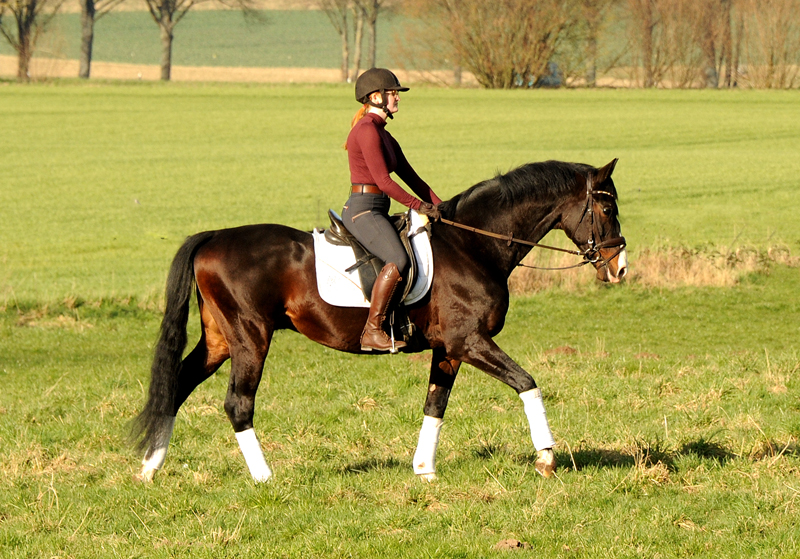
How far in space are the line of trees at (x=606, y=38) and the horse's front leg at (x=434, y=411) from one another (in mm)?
54656

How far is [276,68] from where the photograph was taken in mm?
111312

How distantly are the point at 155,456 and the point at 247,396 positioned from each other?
2.73 ft

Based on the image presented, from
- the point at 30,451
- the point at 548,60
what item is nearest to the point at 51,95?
the point at 548,60

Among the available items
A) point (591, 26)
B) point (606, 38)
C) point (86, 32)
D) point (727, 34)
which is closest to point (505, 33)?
point (591, 26)

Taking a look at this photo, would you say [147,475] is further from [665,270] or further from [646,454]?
[665,270]

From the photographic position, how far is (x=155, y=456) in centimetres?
719

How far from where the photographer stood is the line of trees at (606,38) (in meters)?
59.3

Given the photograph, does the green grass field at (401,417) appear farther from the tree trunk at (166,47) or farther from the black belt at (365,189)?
the tree trunk at (166,47)

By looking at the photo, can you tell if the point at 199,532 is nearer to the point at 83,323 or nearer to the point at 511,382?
the point at 511,382

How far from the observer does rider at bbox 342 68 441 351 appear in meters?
6.83

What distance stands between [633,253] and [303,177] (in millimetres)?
15384

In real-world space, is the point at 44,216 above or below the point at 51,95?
below

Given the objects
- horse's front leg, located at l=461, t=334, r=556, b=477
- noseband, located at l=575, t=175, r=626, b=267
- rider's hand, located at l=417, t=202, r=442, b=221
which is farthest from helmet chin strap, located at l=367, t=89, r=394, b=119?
horse's front leg, located at l=461, t=334, r=556, b=477

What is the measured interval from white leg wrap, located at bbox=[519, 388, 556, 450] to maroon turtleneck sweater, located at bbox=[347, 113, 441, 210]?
1.54 metres
